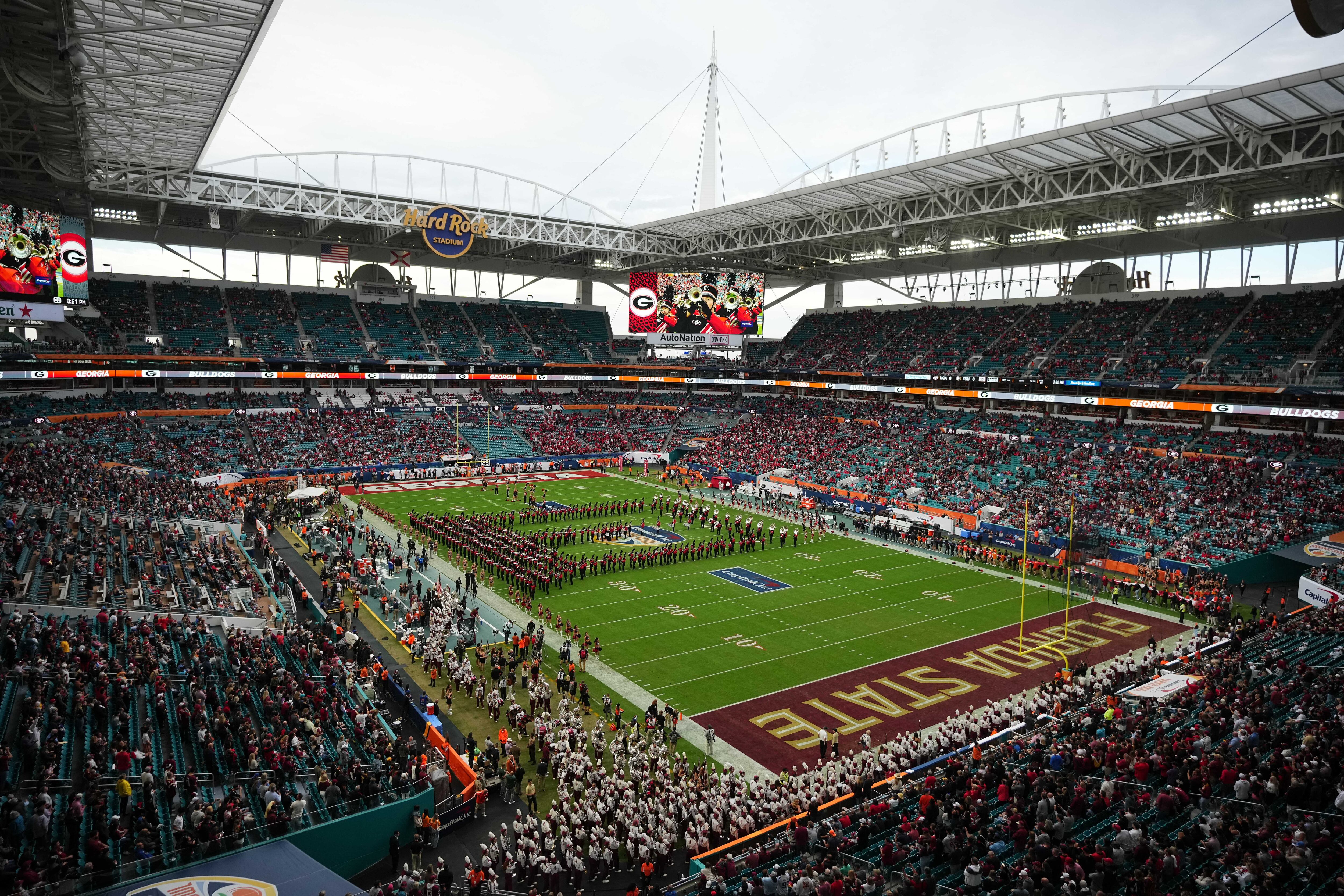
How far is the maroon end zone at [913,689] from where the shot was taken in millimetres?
16031

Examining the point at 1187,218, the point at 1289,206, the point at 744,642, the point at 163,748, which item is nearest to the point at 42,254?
the point at 163,748

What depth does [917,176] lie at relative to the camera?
106 ft

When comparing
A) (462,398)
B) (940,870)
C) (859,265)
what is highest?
(859,265)

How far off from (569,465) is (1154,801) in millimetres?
42033

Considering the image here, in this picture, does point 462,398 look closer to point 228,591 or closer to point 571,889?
point 228,591

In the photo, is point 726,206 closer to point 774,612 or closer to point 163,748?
point 774,612

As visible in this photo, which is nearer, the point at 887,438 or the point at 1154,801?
the point at 1154,801

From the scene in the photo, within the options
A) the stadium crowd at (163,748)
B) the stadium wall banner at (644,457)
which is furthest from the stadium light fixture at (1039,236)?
the stadium crowd at (163,748)

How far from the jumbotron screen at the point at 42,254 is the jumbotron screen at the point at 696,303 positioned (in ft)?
103

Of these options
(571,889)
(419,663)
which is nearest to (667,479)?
(419,663)

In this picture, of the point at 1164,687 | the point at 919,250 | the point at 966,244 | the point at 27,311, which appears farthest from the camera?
the point at 919,250

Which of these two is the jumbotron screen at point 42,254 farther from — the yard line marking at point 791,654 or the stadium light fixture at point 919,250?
the stadium light fixture at point 919,250

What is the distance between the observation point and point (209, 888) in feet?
30.2

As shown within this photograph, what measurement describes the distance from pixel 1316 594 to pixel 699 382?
143 ft
